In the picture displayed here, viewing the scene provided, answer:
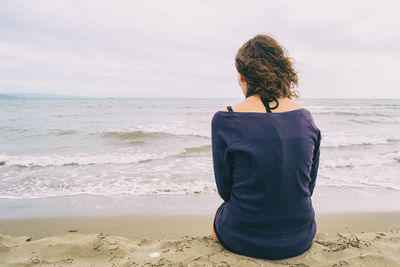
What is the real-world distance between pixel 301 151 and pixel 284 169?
166 millimetres

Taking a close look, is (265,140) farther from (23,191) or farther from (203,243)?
(23,191)

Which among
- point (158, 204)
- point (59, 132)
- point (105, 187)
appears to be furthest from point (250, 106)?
point (59, 132)

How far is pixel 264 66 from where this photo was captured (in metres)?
1.68

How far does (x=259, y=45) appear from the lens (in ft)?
5.57

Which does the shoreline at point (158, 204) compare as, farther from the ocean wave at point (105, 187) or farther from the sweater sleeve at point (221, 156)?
the sweater sleeve at point (221, 156)

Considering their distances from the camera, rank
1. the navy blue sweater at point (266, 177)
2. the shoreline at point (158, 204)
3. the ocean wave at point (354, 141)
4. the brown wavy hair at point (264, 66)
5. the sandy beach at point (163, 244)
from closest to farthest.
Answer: the navy blue sweater at point (266, 177) → the brown wavy hair at point (264, 66) → the sandy beach at point (163, 244) → the shoreline at point (158, 204) → the ocean wave at point (354, 141)

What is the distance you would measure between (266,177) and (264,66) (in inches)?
28.6

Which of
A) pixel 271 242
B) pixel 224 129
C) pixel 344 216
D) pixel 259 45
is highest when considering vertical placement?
pixel 259 45

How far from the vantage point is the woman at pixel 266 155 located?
1580 millimetres

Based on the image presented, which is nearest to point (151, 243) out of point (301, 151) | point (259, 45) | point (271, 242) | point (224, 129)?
point (271, 242)

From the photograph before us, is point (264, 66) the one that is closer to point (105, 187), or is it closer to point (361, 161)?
point (105, 187)

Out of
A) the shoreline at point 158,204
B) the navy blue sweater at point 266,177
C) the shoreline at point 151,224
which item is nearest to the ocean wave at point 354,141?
the shoreline at point 158,204

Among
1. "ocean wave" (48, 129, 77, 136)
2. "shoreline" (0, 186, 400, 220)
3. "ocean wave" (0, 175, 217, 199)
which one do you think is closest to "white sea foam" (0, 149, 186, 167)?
"ocean wave" (0, 175, 217, 199)

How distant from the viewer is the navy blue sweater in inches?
61.9
